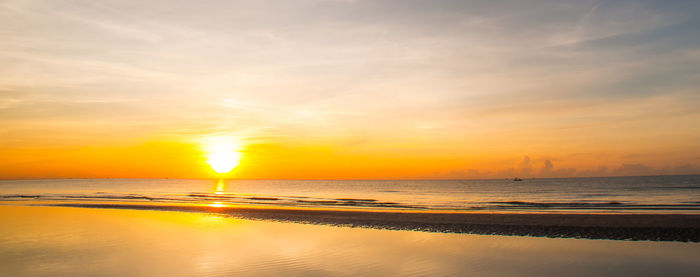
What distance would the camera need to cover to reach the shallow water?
14.0 meters

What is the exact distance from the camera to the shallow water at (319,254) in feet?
45.9

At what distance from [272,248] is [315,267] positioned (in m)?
4.74

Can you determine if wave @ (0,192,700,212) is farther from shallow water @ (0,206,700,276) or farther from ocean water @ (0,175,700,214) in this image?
shallow water @ (0,206,700,276)

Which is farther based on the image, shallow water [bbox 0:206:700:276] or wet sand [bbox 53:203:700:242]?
wet sand [bbox 53:203:700:242]

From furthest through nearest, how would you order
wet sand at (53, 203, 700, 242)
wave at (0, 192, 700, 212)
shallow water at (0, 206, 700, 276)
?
wave at (0, 192, 700, 212)
wet sand at (53, 203, 700, 242)
shallow water at (0, 206, 700, 276)

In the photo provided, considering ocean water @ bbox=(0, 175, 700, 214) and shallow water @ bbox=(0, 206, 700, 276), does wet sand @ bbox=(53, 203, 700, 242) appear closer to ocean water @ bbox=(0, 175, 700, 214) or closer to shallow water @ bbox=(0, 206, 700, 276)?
shallow water @ bbox=(0, 206, 700, 276)

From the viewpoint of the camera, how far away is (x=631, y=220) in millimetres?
28391

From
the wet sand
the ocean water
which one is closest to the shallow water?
the wet sand

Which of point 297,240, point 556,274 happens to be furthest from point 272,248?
point 556,274

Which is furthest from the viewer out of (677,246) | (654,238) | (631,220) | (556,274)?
(631,220)

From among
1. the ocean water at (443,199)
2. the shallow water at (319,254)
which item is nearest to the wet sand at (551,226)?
the shallow water at (319,254)

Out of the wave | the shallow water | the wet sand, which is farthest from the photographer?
the wave

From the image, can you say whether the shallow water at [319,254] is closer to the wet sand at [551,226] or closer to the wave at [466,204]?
the wet sand at [551,226]

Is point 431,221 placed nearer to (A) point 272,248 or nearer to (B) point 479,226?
(B) point 479,226
